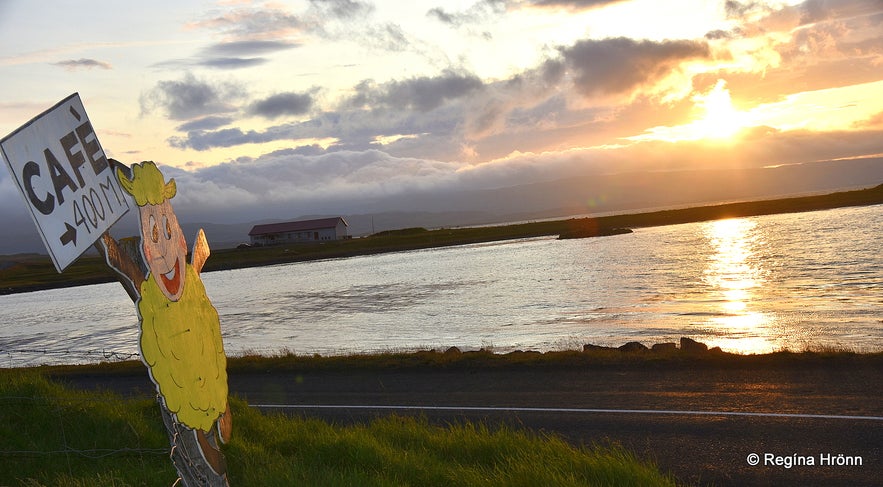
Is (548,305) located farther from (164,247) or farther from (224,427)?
(164,247)

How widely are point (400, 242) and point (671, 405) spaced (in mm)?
109456

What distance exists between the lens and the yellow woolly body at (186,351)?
226 inches

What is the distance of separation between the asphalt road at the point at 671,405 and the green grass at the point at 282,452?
118 centimetres

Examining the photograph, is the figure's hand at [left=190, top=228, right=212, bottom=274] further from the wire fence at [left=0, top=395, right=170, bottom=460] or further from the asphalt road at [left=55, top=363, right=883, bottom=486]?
the asphalt road at [left=55, top=363, right=883, bottom=486]

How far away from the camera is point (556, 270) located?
5884 cm

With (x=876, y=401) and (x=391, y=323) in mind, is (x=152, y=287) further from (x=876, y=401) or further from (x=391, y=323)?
(x=391, y=323)

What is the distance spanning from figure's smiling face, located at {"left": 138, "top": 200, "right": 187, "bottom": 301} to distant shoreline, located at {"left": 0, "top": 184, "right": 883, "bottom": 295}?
101 metres

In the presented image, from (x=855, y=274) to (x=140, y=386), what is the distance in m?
36.0

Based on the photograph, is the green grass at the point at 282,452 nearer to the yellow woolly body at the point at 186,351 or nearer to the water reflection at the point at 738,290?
the yellow woolly body at the point at 186,351

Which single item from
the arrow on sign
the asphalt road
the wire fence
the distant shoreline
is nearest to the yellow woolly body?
the arrow on sign

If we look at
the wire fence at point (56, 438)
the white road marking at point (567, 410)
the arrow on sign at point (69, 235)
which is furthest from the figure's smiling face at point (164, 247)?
the white road marking at point (567, 410)

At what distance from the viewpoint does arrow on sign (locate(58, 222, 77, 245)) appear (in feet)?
15.6

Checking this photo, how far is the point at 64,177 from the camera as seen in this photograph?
196 inches

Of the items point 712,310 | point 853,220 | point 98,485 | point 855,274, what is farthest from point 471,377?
point 853,220
